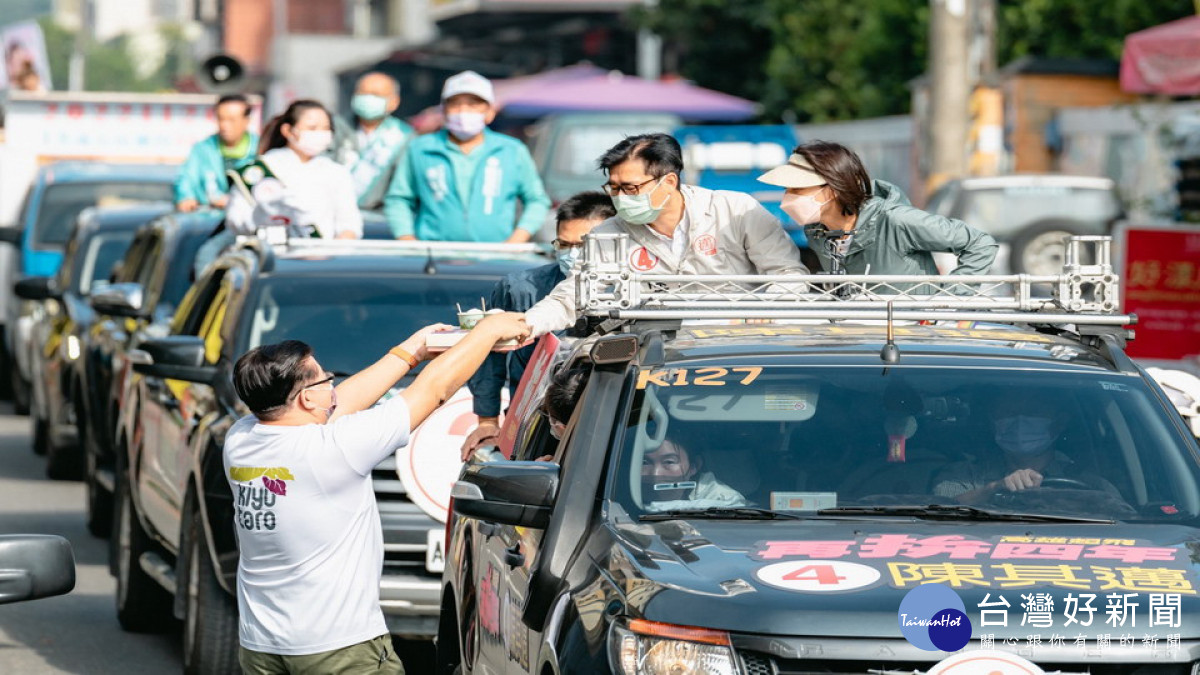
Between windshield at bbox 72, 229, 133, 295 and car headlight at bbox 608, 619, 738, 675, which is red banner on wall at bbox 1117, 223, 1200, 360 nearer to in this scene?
windshield at bbox 72, 229, 133, 295

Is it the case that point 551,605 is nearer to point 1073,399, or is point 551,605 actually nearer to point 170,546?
point 1073,399

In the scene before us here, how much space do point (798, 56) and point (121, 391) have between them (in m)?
26.9

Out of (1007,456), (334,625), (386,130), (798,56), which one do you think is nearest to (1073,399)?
(1007,456)

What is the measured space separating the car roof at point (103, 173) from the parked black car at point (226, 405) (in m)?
9.20

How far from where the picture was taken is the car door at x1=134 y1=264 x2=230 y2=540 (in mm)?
9609

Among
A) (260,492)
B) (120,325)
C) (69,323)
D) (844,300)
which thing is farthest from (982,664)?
(69,323)

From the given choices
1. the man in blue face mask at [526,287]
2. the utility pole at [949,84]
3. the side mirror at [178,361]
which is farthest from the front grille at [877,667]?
the utility pole at [949,84]

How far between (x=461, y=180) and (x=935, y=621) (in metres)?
7.54

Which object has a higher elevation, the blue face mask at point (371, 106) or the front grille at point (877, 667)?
the blue face mask at point (371, 106)

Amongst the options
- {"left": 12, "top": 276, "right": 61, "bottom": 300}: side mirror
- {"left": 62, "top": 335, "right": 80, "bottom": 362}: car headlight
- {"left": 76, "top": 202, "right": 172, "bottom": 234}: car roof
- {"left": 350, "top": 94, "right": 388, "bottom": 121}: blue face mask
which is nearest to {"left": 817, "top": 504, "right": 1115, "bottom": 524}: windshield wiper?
{"left": 350, "top": 94, "right": 388, "bottom": 121}: blue face mask

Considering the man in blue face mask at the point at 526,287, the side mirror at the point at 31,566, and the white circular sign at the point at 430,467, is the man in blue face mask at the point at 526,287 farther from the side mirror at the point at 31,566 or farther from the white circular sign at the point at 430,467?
the side mirror at the point at 31,566

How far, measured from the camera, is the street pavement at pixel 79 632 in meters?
9.61

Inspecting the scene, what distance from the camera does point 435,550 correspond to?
8508 mm

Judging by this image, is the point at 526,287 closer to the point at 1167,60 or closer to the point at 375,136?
the point at 375,136
